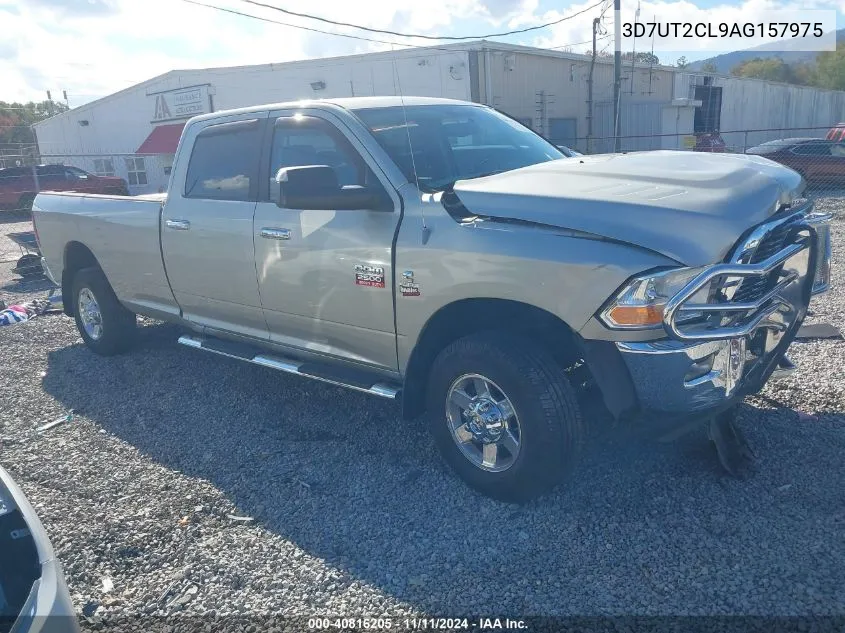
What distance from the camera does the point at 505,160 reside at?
4.36m

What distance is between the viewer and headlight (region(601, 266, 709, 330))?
2.85 meters

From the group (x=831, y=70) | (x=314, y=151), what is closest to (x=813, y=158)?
(x=314, y=151)

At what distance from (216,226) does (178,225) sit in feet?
1.61

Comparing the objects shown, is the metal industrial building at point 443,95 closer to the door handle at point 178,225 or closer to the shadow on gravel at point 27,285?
the shadow on gravel at point 27,285

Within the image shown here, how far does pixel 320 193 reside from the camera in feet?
12.1

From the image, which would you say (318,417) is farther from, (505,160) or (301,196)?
(505,160)

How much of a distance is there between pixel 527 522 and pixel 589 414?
0.61m

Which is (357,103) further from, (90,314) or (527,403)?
(90,314)

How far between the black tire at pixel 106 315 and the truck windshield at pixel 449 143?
10.8ft

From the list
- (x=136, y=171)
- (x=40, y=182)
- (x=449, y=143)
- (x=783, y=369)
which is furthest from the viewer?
(x=136, y=171)

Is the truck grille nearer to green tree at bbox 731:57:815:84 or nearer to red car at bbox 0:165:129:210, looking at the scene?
red car at bbox 0:165:129:210

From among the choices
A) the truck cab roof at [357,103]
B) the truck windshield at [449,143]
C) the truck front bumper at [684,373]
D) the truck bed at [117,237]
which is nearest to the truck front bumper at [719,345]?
the truck front bumper at [684,373]

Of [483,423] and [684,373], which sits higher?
[684,373]

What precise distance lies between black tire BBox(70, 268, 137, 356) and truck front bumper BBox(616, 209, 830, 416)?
15.9 feet
